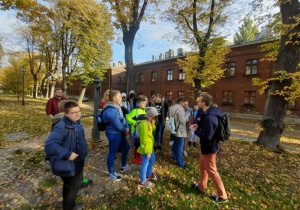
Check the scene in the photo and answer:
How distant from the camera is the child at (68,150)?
195 cm

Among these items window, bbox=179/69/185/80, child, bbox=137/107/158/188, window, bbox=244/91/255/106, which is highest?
window, bbox=179/69/185/80

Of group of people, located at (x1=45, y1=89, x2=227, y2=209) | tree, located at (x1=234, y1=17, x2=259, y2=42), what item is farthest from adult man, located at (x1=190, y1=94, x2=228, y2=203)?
tree, located at (x1=234, y1=17, x2=259, y2=42)

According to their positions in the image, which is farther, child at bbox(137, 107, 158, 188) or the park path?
child at bbox(137, 107, 158, 188)

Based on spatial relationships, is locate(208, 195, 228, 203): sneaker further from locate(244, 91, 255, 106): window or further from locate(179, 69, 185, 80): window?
locate(179, 69, 185, 80): window

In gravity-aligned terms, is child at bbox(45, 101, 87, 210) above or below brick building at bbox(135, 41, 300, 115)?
below

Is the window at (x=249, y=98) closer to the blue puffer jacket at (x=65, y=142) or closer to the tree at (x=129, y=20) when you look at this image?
the tree at (x=129, y=20)

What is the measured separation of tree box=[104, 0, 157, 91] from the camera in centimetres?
710

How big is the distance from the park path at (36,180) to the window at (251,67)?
1802cm

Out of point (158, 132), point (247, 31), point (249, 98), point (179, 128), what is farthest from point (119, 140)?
point (247, 31)

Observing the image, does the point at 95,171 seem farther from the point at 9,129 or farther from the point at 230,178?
the point at 9,129

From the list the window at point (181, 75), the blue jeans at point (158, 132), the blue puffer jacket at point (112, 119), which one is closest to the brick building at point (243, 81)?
the window at point (181, 75)

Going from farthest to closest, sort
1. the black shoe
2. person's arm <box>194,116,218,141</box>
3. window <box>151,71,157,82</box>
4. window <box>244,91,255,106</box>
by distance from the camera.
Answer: window <box>151,71,157,82</box>, window <box>244,91,255,106</box>, person's arm <box>194,116,218,141</box>, the black shoe

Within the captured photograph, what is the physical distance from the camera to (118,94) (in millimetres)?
3229

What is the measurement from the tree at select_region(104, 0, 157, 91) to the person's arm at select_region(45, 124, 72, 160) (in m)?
5.97
